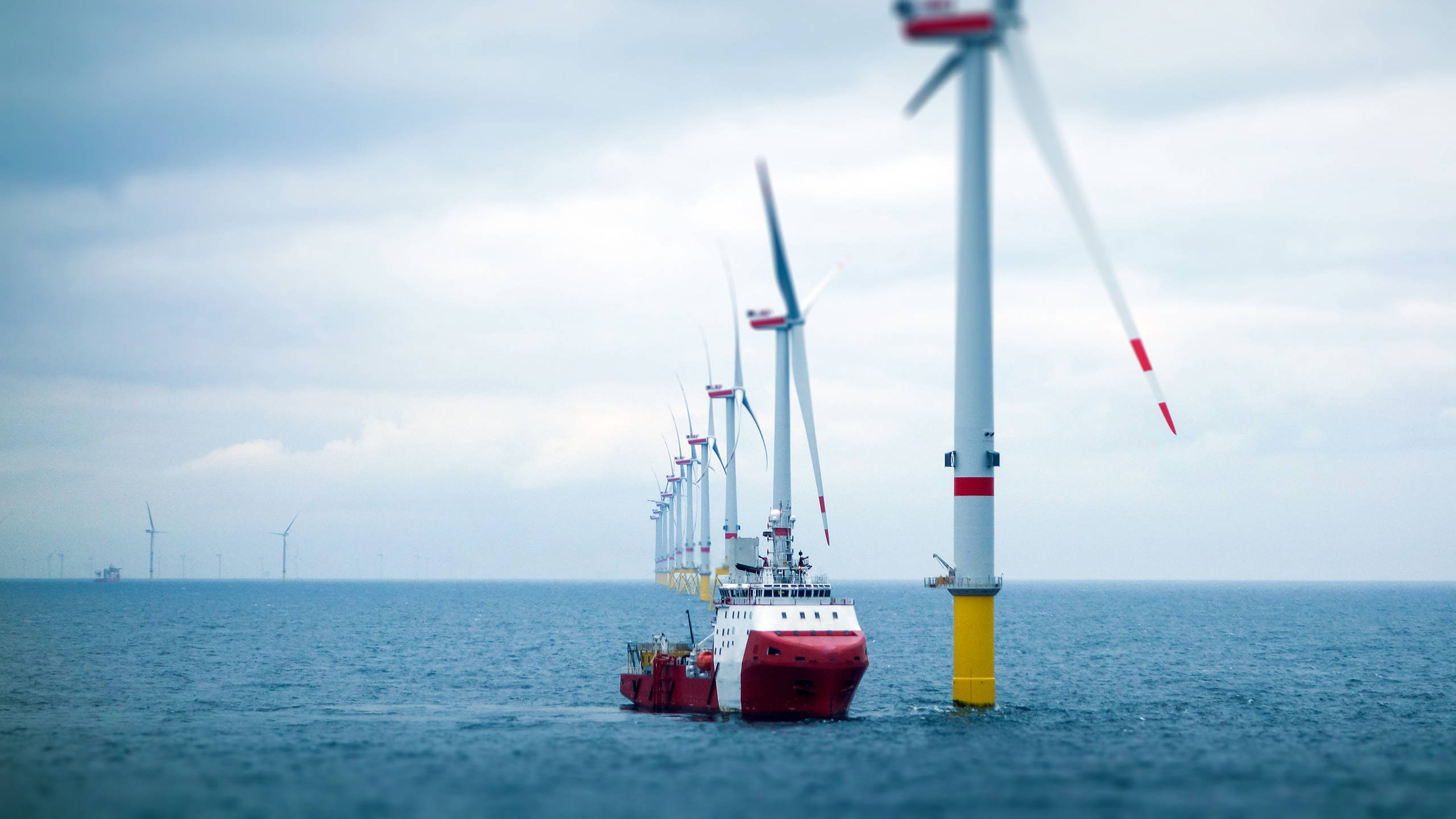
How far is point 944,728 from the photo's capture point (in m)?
81.2

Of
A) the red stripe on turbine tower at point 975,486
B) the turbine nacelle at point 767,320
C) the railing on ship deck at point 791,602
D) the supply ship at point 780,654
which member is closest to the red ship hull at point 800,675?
the supply ship at point 780,654

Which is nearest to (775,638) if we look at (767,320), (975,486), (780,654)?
(780,654)

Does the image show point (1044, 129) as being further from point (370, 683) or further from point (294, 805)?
point (370, 683)

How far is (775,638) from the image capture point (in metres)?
86.8

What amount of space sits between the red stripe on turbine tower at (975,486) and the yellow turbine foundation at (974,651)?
6.50 meters

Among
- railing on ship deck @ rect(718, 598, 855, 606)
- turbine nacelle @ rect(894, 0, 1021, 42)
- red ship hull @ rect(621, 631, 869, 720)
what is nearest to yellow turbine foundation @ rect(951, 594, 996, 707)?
red ship hull @ rect(621, 631, 869, 720)

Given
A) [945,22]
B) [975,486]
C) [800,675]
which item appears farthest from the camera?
[800,675]

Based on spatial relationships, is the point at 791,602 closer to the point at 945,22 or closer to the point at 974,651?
the point at 974,651

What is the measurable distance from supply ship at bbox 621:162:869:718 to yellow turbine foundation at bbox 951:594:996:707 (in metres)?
7.35

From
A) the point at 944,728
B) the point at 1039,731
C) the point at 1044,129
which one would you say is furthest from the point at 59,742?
the point at 1044,129

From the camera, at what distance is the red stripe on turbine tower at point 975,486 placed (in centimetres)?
7956

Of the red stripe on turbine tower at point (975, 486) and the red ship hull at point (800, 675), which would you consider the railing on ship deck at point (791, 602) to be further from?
the red stripe on turbine tower at point (975, 486)

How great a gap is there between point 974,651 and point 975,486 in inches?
441

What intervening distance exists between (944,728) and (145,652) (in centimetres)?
12348
